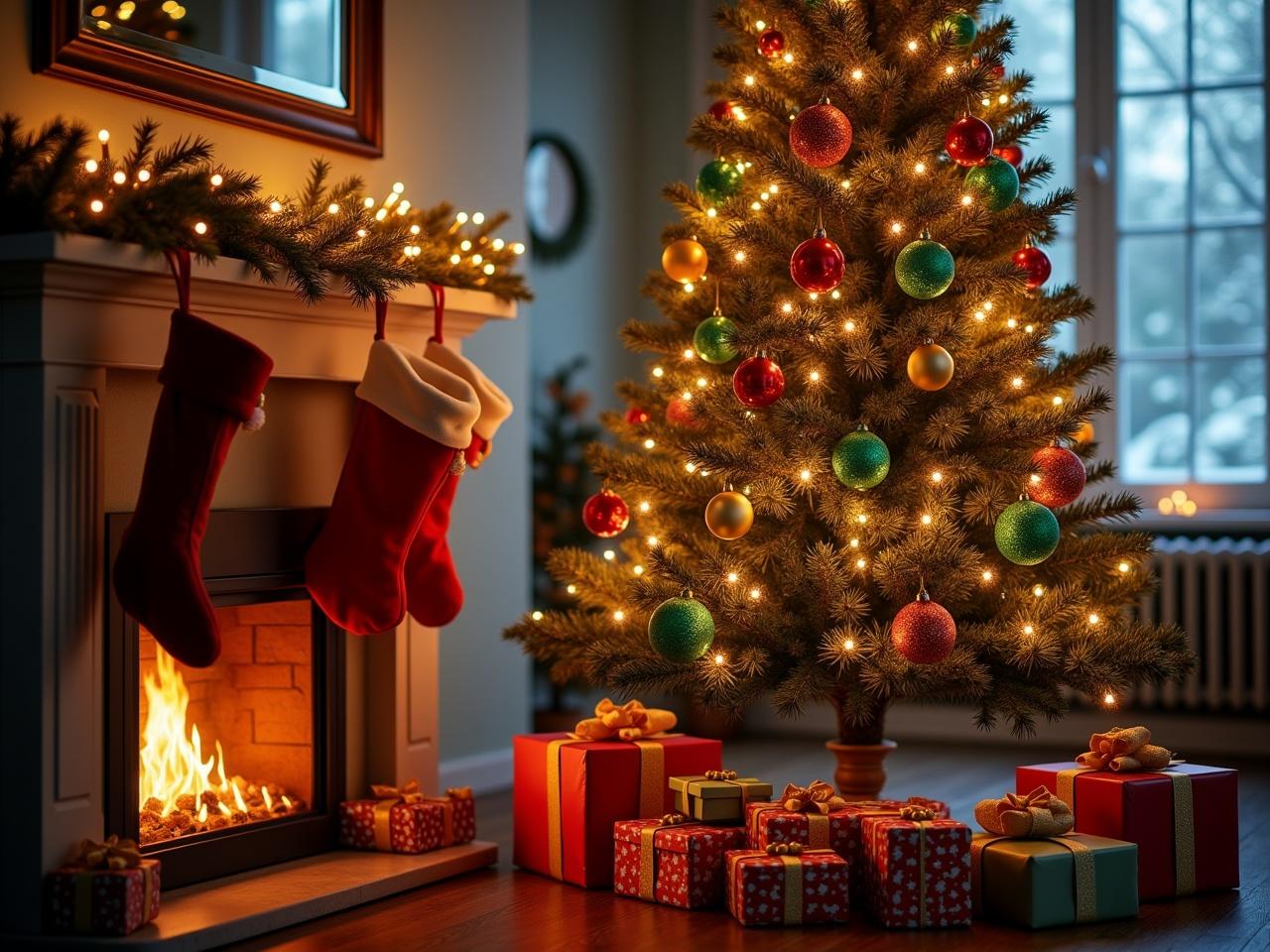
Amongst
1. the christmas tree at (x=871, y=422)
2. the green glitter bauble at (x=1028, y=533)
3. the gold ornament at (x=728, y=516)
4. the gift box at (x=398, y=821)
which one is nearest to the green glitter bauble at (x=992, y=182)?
the christmas tree at (x=871, y=422)

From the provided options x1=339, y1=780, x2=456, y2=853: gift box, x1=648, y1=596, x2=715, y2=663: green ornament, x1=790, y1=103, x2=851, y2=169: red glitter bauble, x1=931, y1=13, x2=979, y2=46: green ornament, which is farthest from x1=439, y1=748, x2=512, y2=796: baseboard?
x1=931, y1=13, x2=979, y2=46: green ornament

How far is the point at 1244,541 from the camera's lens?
4508 mm

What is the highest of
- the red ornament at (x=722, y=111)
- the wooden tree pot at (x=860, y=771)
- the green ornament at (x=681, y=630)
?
the red ornament at (x=722, y=111)

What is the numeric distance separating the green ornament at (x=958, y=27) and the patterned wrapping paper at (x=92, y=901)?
83.8 inches

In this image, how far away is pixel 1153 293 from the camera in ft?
15.5

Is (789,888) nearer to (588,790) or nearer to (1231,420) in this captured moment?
(588,790)

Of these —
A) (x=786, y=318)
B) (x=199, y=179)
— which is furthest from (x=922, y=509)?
(x=199, y=179)

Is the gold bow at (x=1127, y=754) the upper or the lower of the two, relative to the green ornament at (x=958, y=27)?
lower

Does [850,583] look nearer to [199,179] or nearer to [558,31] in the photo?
[199,179]

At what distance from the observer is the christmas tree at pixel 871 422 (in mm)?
2820

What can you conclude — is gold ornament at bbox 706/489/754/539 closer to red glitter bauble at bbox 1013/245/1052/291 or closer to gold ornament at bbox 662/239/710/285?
gold ornament at bbox 662/239/710/285

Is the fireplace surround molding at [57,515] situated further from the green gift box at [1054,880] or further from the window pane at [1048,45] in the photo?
→ the window pane at [1048,45]

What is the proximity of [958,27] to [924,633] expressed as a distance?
1203mm

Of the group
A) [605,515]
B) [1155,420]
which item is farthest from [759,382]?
[1155,420]
